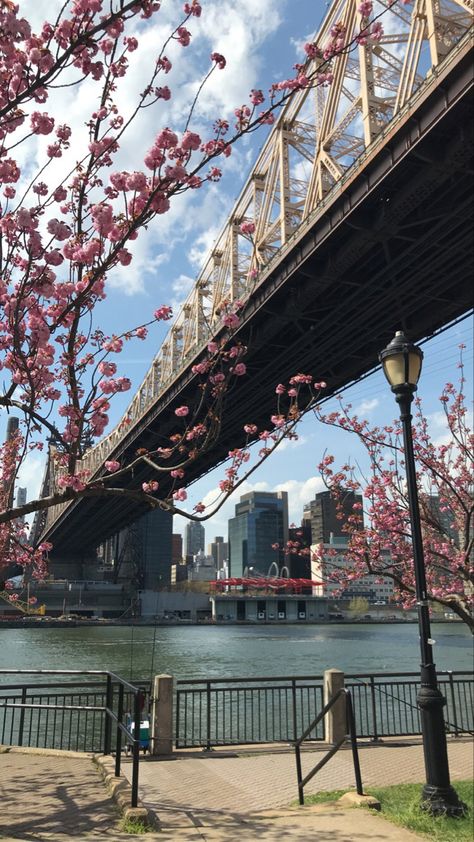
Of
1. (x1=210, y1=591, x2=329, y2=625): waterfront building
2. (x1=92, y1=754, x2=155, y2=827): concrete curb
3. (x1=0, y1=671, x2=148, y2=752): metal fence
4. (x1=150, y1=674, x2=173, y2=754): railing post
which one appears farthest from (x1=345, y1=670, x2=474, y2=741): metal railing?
(x1=210, y1=591, x2=329, y2=625): waterfront building

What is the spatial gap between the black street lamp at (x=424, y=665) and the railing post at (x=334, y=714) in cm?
427

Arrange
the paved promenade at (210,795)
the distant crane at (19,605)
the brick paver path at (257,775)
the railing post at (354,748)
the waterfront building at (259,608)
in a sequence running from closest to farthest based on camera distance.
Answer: the paved promenade at (210,795) < the railing post at (354,748) < the brick paver path at (257,775) < the distant crane at (19,605) < the waterfront building at (259,608)

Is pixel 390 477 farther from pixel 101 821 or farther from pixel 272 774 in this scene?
pixel 101 821

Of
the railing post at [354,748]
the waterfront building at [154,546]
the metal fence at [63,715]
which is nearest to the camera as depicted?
the railing post at [354,748]

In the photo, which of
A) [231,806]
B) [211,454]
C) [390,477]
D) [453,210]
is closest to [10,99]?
[231,806]

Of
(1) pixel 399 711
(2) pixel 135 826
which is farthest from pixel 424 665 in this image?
(1) pixel 399 711

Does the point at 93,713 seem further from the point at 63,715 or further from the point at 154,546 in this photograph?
the point at 154,546

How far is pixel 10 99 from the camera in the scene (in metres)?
6.69

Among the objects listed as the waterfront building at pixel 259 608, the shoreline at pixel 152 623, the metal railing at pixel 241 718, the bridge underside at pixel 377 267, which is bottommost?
the metal railing at pixel 241 718

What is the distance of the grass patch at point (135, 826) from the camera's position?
6062 mm

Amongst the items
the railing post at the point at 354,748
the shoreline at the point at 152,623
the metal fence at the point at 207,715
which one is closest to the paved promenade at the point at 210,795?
the railing post at the point at 354,748

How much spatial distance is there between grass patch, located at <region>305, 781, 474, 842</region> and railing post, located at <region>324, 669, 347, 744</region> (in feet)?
9.57

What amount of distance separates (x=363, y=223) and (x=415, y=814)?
1942 cm

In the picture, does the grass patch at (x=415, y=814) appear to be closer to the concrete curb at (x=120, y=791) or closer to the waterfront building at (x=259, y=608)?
the concrete curb at (x=120, y=791)
